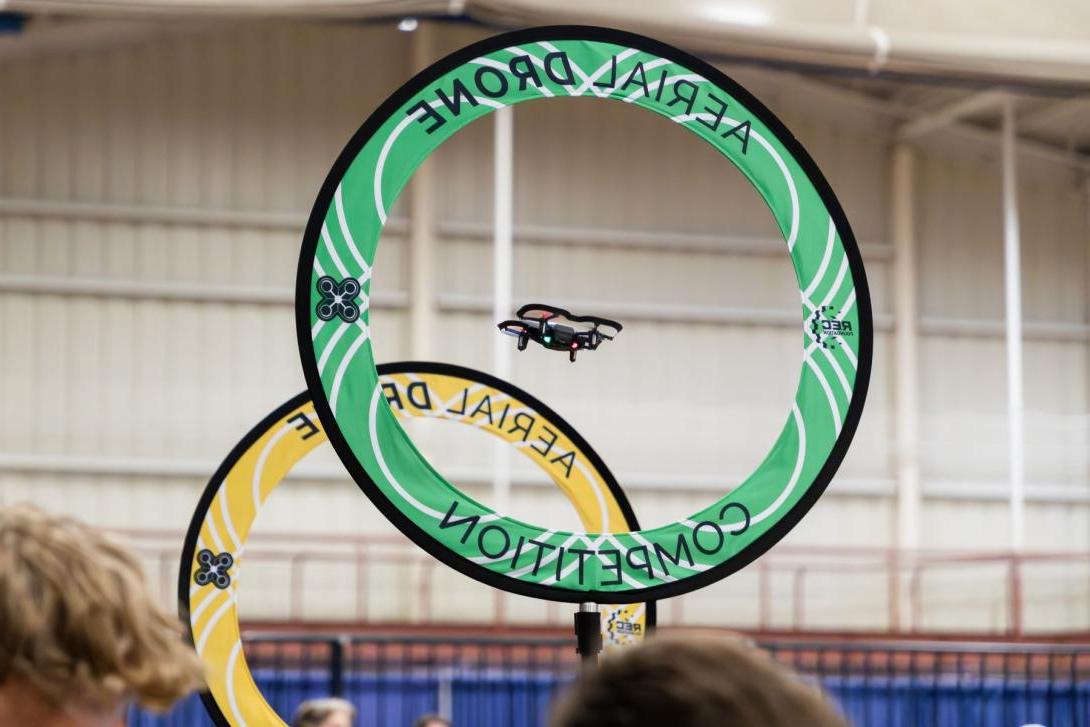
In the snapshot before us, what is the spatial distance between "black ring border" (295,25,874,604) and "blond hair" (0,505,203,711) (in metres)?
0.53

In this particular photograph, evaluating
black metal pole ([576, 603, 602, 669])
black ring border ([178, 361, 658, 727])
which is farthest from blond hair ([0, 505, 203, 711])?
black ring border ([178, 361, 658, 727])

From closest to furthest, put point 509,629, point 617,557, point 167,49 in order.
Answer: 1. point 617,557
2. point 509,629
3. point 167,49

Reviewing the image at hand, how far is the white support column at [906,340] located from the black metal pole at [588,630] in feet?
47.0

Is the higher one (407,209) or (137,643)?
(407,209)

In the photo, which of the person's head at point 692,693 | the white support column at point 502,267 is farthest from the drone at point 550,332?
the white support column at point 502,267

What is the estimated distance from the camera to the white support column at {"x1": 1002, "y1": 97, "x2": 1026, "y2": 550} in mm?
15148

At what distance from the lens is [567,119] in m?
16.2

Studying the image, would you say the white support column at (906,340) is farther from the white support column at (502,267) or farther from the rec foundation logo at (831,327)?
the rec foundation logo at (831,327)

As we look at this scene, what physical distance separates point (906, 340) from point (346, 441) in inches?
583

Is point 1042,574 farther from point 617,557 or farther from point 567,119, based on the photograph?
point 617,557

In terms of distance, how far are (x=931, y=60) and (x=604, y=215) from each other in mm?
3830

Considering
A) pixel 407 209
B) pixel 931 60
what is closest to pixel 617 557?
pixel 931 60

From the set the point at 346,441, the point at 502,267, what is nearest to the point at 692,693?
the point at 346,441

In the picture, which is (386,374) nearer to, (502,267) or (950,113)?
(502,267)
